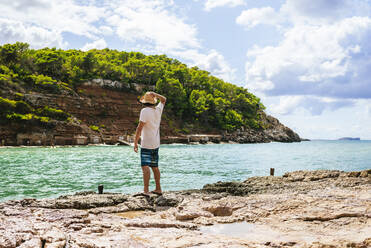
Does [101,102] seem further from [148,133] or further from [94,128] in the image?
[148,133]

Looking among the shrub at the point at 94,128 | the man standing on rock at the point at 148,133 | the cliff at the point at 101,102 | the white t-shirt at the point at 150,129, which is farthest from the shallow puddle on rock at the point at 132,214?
the shrub at the point at 94,128

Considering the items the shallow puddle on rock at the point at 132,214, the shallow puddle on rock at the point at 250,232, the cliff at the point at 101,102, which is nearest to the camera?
the shallow puddle on rock at the point at 250,232

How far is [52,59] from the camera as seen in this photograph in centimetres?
6419

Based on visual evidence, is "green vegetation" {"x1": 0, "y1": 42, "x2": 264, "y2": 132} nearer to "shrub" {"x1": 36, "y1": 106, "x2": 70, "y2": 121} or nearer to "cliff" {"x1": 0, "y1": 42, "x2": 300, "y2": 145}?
"cliff" {"x1": 0, "y1": 42, "x2": 300, "y2": 145}

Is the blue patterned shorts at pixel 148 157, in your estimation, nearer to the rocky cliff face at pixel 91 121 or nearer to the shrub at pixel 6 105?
the rocky cliff face at pixel 91 121

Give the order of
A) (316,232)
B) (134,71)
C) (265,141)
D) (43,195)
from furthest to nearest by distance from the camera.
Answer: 1. (265,141)
2. (134,71)
3. (43,195)
4. (316,232)

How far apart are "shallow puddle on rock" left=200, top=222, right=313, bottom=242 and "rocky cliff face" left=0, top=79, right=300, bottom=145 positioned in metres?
46.8

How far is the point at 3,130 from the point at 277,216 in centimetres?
4916

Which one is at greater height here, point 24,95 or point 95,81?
point 95,81

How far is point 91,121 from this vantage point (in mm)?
59469

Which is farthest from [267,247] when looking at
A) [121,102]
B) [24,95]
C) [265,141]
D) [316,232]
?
[265,141]

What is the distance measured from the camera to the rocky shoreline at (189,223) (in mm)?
3699

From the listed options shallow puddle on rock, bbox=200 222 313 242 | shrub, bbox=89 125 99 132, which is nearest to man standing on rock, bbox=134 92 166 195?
shallow puddle on rock, bbox=200 222 313 242

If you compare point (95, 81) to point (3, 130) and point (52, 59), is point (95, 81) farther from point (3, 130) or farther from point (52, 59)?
point (3, 130)
